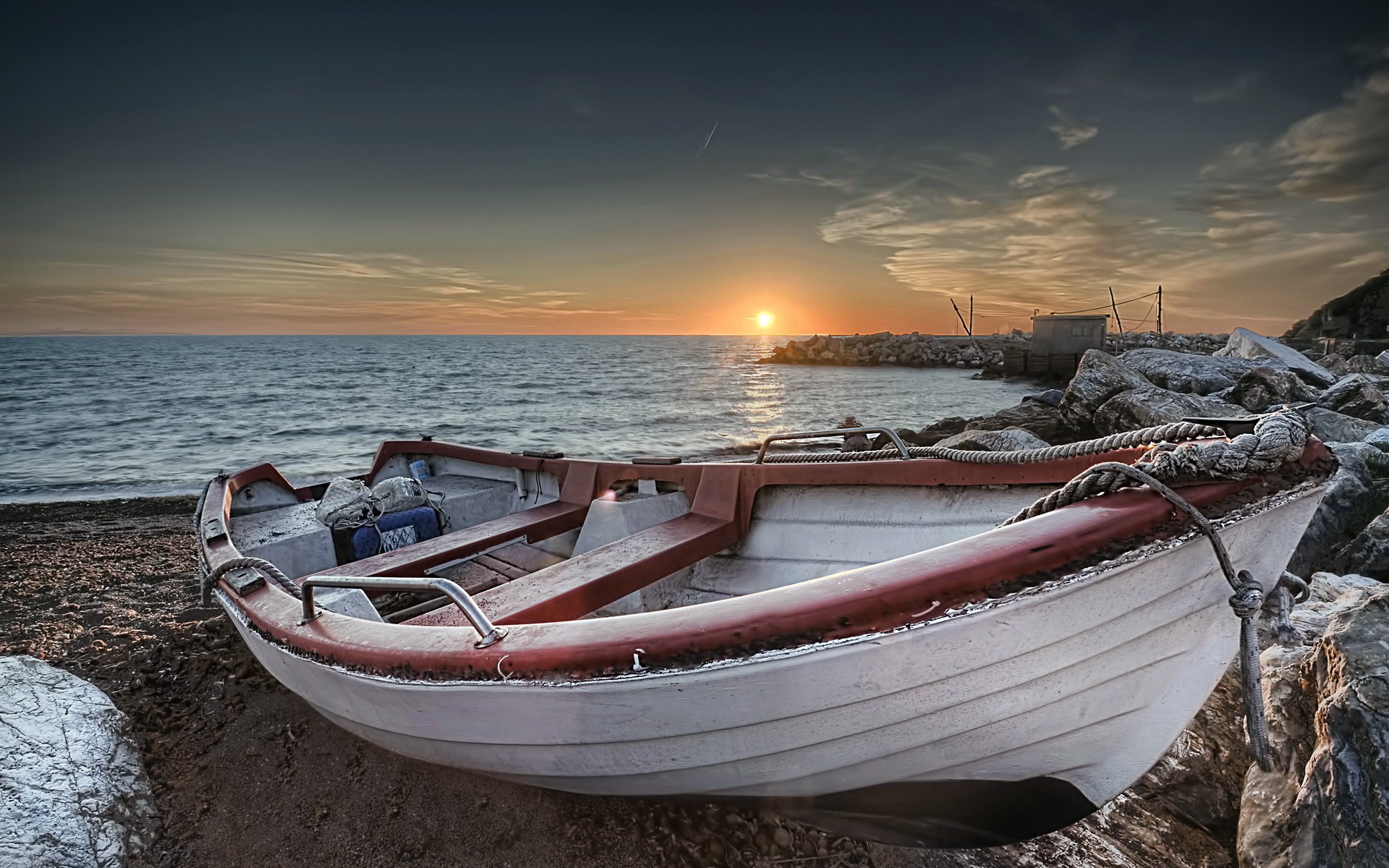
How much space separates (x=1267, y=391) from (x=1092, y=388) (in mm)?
2550

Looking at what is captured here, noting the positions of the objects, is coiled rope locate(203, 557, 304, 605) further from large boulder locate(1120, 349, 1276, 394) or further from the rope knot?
large boulder locate(1120, 349, 1276, 394)

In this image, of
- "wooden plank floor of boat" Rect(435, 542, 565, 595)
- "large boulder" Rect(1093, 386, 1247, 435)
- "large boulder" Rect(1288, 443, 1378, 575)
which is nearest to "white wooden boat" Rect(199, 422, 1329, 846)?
"wooden plank floor of boat" Rect(435, 542, 565, 595)

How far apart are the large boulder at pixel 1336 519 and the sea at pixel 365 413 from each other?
11194mm

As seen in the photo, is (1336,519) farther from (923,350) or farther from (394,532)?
(923,350)

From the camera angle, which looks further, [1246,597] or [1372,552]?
[1372,552]

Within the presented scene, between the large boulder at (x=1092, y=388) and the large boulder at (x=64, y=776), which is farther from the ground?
the large boulder at (x=1092, y=388)

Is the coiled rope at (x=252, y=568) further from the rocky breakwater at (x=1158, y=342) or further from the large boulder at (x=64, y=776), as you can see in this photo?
the rocky breakwater at (x=1158, y=342)

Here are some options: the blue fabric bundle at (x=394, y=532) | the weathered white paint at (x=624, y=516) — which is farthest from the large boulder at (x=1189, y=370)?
the blue fabric bundle at (x=394, y=532)

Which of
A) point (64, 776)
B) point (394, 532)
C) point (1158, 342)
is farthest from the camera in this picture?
point (1158, 342)

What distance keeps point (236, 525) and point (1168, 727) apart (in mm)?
5758

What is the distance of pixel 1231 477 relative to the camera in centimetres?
170

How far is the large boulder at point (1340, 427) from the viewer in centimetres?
639

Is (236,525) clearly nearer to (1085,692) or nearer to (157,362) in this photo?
(1085,692)

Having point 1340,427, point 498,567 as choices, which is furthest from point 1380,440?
point 498,567
